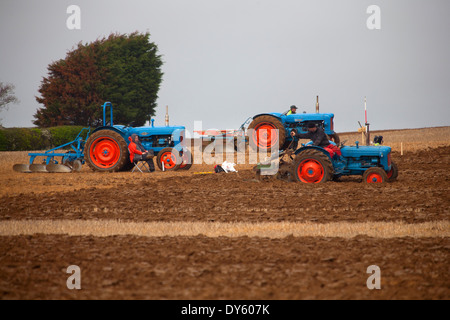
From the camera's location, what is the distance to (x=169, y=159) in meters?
19.6

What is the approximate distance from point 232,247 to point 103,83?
37878 millimetres

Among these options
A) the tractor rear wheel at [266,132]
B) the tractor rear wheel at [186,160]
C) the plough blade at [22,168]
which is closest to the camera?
the tractor rear wheel at [186,160]

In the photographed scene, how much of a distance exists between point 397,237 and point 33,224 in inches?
226

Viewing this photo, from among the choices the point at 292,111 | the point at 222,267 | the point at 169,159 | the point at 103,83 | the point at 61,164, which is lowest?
the point at 222,267

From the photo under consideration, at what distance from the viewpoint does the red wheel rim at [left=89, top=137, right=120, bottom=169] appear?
19.0 metres

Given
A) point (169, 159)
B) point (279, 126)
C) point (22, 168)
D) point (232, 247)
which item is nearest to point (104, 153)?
point (169, 159)

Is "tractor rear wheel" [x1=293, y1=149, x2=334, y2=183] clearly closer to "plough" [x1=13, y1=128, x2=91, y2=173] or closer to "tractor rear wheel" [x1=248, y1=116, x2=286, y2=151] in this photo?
"tractor rear wheel" [x1=248, y1=116, x2=286, y2=151]

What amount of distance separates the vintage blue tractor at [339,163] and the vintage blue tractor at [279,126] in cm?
530

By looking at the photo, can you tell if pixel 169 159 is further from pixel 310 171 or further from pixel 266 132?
pixel 310 171

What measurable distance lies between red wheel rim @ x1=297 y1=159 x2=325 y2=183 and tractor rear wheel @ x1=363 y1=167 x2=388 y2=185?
1022 mm

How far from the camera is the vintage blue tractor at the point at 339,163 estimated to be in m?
14.3

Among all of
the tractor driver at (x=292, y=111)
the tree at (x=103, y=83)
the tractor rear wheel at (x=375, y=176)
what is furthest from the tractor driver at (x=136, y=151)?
the tree at (x=103, y=83)

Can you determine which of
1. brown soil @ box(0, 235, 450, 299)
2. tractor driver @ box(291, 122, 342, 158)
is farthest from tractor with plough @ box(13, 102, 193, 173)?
brown soil @ box(0, 235, 450, 299)

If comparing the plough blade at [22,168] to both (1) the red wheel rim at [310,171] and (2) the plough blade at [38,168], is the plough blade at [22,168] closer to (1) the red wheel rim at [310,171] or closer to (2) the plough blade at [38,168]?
(2) the plough blade at [38,168]
